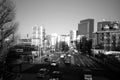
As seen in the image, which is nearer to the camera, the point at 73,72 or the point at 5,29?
the point at 5,29

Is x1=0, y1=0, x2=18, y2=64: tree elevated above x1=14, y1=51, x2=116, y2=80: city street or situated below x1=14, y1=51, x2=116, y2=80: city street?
above

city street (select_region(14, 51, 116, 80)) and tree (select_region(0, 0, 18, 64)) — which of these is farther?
city street (select_region(14, 51, 116, 80))

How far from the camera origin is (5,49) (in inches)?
344

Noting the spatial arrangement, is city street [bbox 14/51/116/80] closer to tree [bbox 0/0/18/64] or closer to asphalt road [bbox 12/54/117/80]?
asphalt road [bbox 12/54/117/80]

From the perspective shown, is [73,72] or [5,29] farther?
[73,72]

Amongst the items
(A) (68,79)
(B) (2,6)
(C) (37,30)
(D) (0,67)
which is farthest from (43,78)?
(C) (37,30)

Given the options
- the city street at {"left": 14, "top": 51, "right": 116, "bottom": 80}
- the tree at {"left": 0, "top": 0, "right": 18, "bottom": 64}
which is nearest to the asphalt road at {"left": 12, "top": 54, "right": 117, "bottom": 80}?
the city street at {"left": 14, "top": 51, "right": 116, "bottom": 80}

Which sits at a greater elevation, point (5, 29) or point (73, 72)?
point (5, 29)

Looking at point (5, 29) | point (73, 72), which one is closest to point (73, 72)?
point (73, 72)

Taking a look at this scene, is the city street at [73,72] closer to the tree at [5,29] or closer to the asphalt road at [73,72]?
the asphalt road at [73,72]

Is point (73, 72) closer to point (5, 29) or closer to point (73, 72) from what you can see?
point (73, 72)

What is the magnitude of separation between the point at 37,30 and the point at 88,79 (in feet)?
227

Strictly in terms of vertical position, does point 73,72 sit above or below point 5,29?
below

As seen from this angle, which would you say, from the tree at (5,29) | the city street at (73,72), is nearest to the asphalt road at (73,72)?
the city street at (73,72)
